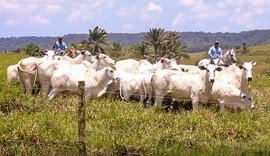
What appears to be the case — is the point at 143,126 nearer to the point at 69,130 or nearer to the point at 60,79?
the point at 69,130

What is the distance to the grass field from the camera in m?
10.2

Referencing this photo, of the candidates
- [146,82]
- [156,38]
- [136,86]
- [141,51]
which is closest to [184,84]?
[146,82]

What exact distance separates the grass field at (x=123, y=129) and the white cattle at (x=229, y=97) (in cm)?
37

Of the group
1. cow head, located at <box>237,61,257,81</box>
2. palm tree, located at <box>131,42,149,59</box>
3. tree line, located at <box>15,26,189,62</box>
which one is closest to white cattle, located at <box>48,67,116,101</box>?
cow head, located at <box>237,61,257,81</box>

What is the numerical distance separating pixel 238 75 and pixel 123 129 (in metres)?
6.35

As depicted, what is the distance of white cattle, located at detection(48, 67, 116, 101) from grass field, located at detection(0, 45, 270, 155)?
0.39m

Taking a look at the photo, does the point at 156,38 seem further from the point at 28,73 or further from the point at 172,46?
the point at 28,73

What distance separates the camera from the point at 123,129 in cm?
1173

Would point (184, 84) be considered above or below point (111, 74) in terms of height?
below

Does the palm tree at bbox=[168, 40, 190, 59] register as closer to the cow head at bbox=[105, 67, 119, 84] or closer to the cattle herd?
the cattle herd

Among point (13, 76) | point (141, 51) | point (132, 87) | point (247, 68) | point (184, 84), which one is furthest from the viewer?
point (141, 51)

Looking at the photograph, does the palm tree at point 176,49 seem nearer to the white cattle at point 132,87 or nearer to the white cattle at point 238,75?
the white cattle at point 238,75

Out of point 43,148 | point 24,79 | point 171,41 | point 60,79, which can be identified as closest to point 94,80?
point 60,79

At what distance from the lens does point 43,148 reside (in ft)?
33.0
